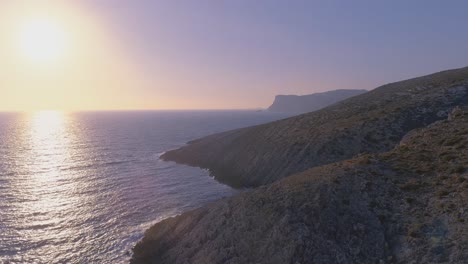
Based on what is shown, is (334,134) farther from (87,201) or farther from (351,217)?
(87,201)

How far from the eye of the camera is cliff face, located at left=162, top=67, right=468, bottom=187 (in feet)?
191

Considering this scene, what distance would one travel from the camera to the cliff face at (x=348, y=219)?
23.6 m

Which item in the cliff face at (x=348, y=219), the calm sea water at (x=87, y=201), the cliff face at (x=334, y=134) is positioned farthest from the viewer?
the cliff face at (x=334, y=134)

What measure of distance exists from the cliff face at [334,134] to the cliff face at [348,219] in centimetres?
1994

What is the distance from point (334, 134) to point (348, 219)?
3857 centimetres

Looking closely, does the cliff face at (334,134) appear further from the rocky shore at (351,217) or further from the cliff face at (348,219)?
the cliff face at (348,219)

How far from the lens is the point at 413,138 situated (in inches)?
1679

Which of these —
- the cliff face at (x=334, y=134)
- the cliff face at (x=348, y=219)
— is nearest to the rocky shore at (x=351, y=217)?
the cliff face at (x=348, y=219)

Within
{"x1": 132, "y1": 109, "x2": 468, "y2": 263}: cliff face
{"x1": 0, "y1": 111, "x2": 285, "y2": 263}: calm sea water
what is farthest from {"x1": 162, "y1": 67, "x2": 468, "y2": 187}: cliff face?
{"x1": 132, "y1": 109, "x2": 468, "y2": 263}: cliff face

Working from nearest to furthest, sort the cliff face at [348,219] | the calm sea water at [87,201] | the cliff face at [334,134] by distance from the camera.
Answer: the cliff face at [348,219] < the calm sea water at [87,201] < the cliff face at [334,134]

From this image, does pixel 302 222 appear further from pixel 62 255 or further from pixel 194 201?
pixel 194 201

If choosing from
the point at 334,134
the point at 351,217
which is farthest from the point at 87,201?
the point at 334,134

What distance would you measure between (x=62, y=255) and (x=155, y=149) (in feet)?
293

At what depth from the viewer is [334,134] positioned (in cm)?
6325
